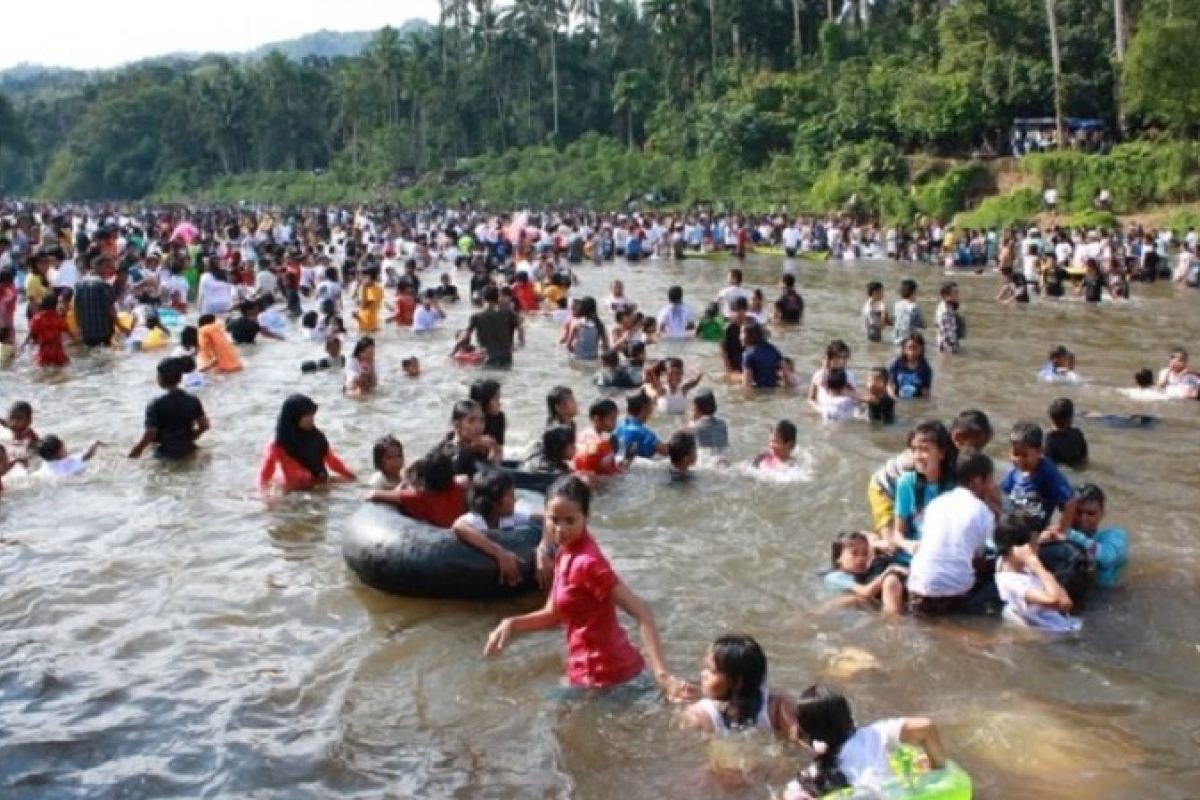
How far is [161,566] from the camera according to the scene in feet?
28.8

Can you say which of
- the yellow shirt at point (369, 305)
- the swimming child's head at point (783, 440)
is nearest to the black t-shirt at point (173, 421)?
the swimming child's head at point (783, 440)

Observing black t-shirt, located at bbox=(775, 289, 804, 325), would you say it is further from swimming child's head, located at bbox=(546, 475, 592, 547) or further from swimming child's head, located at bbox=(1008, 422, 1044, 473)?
swimming child's head, located at bbox=(546, 475, 592, 547)

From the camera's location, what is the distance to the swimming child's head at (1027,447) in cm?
775

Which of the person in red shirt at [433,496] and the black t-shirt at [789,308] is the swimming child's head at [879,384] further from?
the black t-shirt at [789,308]

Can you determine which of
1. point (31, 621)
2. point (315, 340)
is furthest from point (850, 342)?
point (31, 621)

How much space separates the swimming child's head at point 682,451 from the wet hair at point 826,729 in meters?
5.41

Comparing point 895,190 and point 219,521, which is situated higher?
point 895,190

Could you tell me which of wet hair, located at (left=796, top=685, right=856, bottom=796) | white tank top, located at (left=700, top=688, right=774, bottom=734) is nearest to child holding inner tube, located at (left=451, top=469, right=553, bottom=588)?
white tank top, located at (left=700, top=688, right=774, bottom=734)

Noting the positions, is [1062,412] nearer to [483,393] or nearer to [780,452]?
[780,452]

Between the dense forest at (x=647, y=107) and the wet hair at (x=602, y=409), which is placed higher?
the dense forest at (x=647, y=107)

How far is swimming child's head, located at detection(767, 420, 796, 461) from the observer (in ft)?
33.4

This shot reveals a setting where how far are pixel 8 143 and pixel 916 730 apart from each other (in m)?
104

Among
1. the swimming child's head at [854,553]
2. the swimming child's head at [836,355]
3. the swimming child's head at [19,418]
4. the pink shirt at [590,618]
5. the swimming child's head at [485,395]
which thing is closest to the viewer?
the pink shirt at [590,618]

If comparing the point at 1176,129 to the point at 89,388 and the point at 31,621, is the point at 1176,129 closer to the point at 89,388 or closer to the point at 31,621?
the point at 89,388
